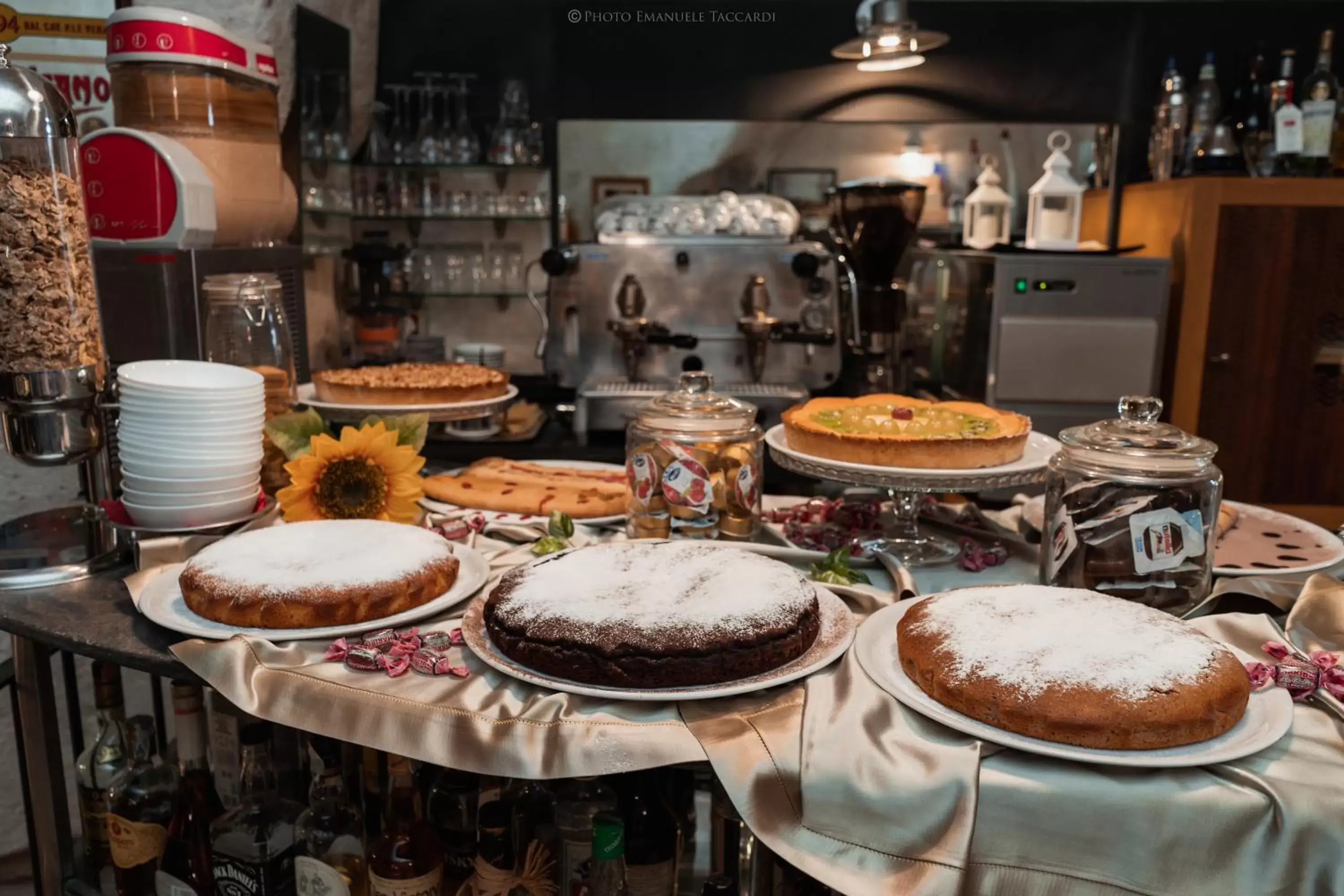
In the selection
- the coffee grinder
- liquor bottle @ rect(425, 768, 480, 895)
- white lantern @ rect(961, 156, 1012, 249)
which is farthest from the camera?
white lantern @ rect(961, 156, 1012, 249)

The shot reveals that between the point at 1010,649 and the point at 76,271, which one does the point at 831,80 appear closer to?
the point at 76,271

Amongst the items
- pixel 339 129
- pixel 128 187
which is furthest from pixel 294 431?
pixel 339 129

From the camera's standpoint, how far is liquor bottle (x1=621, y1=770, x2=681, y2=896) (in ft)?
4.59

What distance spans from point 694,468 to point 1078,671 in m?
0.63

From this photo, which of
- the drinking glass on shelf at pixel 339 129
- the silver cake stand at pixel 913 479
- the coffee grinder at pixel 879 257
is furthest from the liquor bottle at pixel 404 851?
the drinking glass on shelf at pixel 339 129

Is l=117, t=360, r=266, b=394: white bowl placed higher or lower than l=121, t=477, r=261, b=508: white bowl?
higher

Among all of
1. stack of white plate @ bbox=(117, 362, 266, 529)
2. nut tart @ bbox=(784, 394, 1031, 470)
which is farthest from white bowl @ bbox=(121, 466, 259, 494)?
nut tart @ bbox=(784, 394, 1031, 470)

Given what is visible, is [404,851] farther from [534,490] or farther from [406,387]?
[406,387]

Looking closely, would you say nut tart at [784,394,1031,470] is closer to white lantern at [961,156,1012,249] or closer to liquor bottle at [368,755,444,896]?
liquor bottle at [368,755,444,896]

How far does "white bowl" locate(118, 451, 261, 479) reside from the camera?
1.50 meters

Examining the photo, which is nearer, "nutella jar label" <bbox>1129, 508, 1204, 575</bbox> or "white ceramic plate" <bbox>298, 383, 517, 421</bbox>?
"nutella jar label" <bbox>1129, 508, 1204, 575</bbox>

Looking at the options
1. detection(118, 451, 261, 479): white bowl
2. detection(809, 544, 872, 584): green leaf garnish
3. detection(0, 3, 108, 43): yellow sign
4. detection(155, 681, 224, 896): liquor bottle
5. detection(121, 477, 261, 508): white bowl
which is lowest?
detection(155, 681, 224, 896): liquor bottle

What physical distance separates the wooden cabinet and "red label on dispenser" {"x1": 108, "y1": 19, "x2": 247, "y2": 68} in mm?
2907

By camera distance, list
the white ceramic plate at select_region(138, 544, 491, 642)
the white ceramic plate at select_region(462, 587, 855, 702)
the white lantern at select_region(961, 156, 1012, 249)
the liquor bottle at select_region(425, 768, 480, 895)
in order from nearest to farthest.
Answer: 1. the white ceramic plate at select_region(462, 587, 855, 702)
2. the white ceramic plate at select_region(138, 544, 491, 642)
3. the liquor bottle at select_region(425, 768, 480, 895)
4. the white lantern at select_region(961, 156, 1012, 249)
